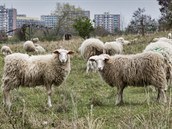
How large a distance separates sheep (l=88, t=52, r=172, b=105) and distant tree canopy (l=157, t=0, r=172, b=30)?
4369 centimetres

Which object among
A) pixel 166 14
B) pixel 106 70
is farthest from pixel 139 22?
pixel 106 70

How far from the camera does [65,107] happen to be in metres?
9.81

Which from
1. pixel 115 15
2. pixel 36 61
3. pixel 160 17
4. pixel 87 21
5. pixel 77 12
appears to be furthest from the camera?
pixel 115 15

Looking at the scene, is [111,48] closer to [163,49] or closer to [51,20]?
[163,49]

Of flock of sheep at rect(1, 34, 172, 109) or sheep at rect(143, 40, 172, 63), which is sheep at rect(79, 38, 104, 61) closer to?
sheep at rect(143, 40, 172, 63)

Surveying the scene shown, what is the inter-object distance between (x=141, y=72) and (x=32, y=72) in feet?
8.74

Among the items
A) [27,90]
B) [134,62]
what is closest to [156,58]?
[134,62]

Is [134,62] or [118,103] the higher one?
[134,62]

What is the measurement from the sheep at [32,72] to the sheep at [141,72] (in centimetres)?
105

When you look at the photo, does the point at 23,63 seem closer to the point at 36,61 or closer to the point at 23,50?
the point at 36,61

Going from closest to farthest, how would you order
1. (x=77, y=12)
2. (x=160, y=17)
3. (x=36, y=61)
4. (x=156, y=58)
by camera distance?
1. (x=156, y=58)
2. (x=36, y=61)
3. (x=160, y=17)
4. (x=77, y=12)

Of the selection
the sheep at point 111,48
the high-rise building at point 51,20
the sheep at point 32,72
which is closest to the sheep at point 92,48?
the sheep at point 111,48

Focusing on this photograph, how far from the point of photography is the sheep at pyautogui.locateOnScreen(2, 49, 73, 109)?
36.4 ft

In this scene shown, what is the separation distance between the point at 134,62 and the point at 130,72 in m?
0.28
